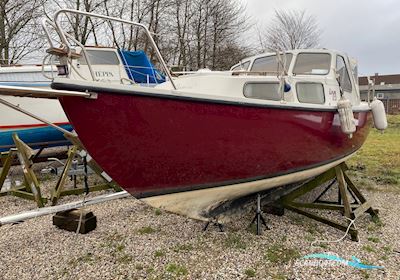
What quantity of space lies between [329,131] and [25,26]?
16.2 metres

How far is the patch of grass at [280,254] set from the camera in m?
3.58

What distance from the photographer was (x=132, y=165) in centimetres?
321

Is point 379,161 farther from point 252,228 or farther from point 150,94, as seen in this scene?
point 150,94

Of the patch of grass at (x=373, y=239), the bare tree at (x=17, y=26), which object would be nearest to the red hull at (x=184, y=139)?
the patch of grass at (x=373, y=239)

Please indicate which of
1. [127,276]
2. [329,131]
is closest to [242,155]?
[329,131]

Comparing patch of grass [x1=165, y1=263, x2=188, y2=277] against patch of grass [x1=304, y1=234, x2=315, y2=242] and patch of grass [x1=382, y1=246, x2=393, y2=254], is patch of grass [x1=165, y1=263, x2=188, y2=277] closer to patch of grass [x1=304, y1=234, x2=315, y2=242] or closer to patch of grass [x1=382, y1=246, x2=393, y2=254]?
patch of grass [x1=304, y1=234, x2=315, y2=242]

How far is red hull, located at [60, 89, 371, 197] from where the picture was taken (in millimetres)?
2934

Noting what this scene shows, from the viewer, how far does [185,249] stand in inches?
151

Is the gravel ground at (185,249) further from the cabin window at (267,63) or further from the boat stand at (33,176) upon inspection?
the cabin window at (267,63)

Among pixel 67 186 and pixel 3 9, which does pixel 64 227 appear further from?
pixel 3 9

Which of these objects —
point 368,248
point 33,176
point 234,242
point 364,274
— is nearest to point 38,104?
point 33,176

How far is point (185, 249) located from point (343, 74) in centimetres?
338

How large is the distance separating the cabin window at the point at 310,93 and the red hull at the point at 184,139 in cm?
29

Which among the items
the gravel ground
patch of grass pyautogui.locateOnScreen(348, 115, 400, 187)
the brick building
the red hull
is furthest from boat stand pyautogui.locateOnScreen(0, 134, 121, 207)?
the brick building
